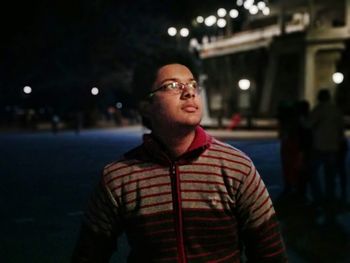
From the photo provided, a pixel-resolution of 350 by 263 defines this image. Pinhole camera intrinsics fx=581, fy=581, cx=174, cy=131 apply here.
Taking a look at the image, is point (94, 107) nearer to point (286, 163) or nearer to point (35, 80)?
point (35, 80)

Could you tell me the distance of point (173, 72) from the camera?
8.51ft

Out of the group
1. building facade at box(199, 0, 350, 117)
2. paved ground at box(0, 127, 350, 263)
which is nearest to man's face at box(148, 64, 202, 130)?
paved ground at box(0, 127, 350, 263)

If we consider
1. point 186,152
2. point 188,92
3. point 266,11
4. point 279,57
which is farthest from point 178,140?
point 266,11

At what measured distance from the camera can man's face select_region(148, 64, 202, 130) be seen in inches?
98.5

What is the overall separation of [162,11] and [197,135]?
49.9m

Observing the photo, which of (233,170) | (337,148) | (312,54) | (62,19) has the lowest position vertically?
(337,148)

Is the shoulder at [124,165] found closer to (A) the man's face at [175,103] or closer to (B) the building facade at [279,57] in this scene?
(A) the man's face at [175,103]

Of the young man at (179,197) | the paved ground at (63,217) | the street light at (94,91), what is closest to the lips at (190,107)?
the young man at (179,197)

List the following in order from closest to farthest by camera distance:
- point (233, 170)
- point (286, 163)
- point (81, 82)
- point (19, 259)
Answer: point (233, 170) < point (19, 259) < point (286, 163) < point (81, 82)

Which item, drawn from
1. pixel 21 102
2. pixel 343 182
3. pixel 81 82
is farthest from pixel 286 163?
pixel 21 102

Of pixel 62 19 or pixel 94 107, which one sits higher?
pixel 62 19

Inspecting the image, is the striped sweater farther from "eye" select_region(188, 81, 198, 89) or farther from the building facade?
the building facade

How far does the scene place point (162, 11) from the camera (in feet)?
168

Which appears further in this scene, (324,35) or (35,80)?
(35,80)
